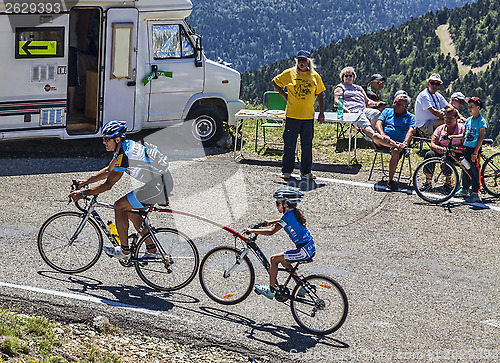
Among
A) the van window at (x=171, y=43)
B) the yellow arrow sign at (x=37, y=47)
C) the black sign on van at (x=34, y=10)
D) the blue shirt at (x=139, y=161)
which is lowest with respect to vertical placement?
the blue shirt at (x=139, y=161)

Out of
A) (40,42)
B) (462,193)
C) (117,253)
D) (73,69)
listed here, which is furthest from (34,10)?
(462,193)

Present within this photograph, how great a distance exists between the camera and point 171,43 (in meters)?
13.5

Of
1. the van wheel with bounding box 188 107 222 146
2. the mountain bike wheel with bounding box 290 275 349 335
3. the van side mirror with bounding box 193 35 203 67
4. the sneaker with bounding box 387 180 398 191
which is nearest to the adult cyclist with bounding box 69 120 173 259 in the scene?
the mountain bike wheel with bounding box 290 275 349 335

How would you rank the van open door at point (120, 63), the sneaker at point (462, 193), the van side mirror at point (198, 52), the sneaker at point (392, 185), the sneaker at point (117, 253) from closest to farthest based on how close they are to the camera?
the sneaker at point (117, 253) → the sneaker at point (462, 193) → the sneaker at point (392, 185) → the van open door at point (120, 63) → the van side mirror at point (198, 52)

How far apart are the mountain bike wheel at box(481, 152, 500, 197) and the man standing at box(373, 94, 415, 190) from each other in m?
1.21

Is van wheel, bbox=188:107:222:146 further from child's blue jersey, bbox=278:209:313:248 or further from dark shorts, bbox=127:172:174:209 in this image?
child's blue jersey, bbox=278:209:313:248

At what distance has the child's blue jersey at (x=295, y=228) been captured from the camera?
23.1ft

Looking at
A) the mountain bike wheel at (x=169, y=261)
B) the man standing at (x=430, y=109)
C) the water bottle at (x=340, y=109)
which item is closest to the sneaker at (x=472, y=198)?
the man standing at (x=430, y=109)

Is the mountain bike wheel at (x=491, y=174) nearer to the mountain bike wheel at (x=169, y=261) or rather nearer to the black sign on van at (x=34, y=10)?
→ the mountain bike wheel at (x=169, y=261)

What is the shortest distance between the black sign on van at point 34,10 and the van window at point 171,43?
1.62 m

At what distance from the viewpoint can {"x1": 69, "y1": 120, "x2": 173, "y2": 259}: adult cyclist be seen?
24.9ft

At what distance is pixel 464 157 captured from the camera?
11.2 metres

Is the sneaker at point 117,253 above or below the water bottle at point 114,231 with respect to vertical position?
below

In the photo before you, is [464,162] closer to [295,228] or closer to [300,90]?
[300,90]
